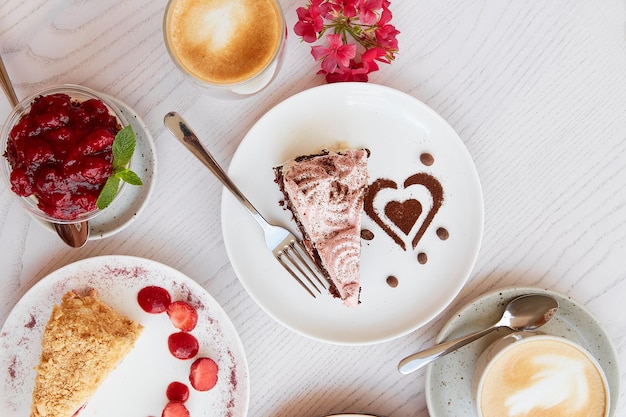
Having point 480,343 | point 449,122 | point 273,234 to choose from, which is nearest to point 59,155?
point 273,234

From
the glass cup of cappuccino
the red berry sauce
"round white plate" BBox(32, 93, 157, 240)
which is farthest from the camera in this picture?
"round white plate" BBox(32, 93, 157, 240)

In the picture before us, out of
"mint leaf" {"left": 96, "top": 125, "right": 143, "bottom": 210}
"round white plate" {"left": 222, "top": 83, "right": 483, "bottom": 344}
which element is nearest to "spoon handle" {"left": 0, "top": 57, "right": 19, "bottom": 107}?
"mint leaf" {"left": 96, "top": 125, "right": 143, "bottom": 210}

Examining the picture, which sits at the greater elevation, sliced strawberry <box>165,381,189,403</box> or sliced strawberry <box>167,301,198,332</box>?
sliced strawberry <box>167,301,198,332</box>

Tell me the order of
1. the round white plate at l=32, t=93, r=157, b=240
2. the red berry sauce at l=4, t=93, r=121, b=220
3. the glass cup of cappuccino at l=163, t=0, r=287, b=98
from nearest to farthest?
the red berry sauce at l=4, t=93, r=121, b=220 → the glass cup of cappuccino at l=163, t=0, r=287, b=98 → the round white plate at l=32, t=93, r=157, b=240

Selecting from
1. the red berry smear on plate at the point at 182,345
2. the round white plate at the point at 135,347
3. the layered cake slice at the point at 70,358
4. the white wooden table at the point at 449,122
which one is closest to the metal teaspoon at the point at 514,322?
the white wooden table at the point at 449,122

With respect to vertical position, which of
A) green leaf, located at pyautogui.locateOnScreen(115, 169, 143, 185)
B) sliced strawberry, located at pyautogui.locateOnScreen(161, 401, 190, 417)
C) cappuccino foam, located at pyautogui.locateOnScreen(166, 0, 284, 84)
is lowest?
sliced strawberry, located at pyautogui.locateOnScreen(161, 401, 190, 417)

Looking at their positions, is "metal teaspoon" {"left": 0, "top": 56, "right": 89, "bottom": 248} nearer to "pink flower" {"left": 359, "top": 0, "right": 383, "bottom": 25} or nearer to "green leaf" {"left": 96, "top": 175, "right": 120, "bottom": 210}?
"green leaf" {"left": 96, "top": 175, "right": 120, "bottom": 210}

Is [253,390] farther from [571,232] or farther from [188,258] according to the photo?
[571,232]
